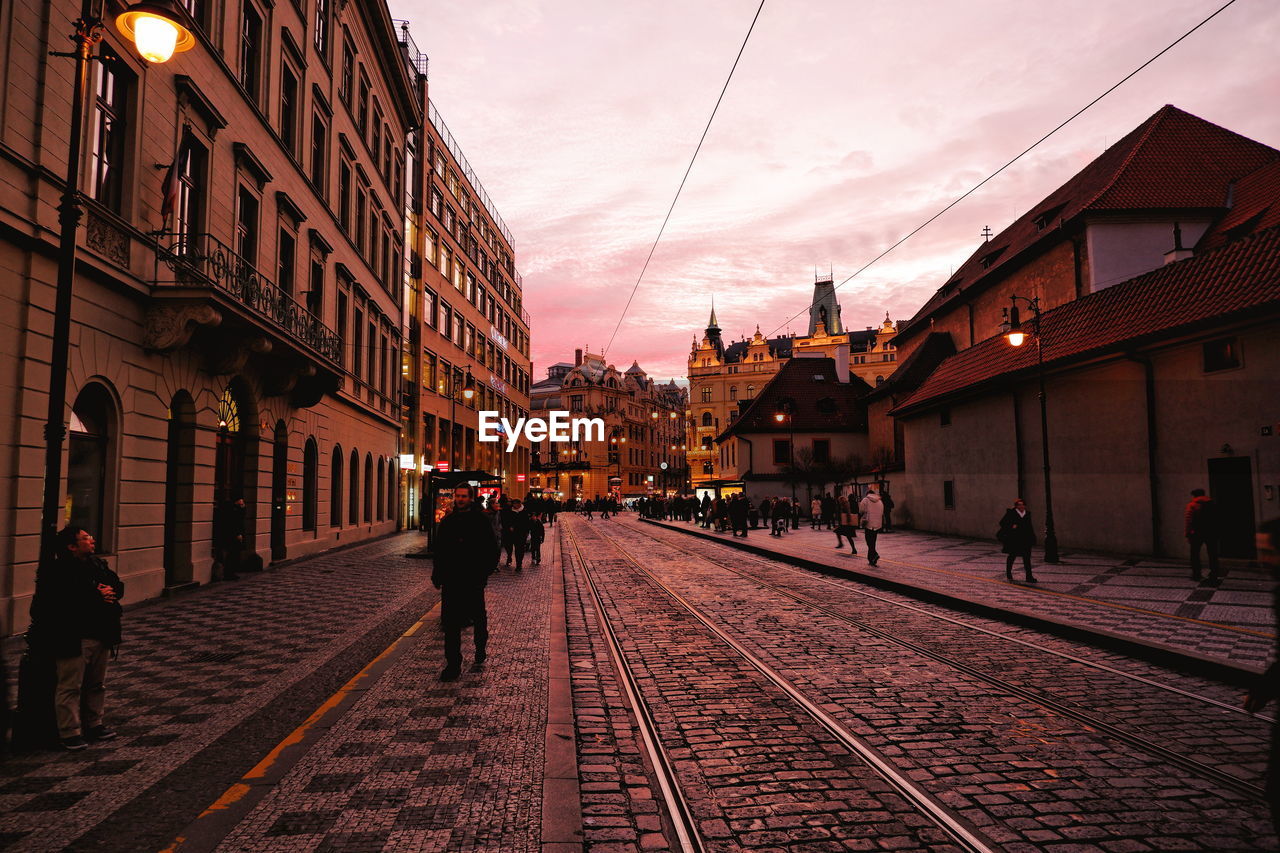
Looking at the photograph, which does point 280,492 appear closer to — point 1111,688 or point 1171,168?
point 1111,688

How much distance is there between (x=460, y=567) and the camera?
7.74 metres

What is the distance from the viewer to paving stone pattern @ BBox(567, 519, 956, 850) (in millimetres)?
4074

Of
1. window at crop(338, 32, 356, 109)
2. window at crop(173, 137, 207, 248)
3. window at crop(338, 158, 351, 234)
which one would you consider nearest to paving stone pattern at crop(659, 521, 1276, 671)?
window at crop(173, 137, 207, 248)

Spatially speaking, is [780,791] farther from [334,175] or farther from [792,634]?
[334,175]

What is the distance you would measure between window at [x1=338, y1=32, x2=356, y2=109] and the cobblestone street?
2168 centimetres

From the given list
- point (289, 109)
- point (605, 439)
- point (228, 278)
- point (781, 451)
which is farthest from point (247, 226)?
point (605, 439)

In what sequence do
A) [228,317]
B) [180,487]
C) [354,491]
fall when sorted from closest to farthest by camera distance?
[228,317]
[180,487]
[354,491]

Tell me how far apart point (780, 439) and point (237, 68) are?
155 feet

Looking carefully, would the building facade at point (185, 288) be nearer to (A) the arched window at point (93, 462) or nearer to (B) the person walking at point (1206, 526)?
(A) the arched window at point (93, 462)

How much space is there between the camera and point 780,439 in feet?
194

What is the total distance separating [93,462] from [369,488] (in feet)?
62.1

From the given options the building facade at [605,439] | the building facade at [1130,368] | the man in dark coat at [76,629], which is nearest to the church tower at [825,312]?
the building facade at [605,439]

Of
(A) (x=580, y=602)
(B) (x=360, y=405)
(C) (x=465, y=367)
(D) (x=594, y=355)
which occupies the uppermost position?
(D) (x=594, y=355)

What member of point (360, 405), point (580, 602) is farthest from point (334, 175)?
point (580, 602)
